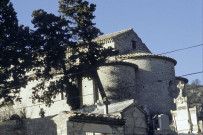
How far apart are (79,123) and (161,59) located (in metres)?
25.4

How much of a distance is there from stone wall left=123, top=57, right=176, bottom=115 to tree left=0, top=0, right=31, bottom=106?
11.2m

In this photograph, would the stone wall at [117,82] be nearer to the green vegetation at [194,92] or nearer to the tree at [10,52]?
the tree at [10,52]

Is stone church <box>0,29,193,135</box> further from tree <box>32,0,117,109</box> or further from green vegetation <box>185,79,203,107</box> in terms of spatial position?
green vegetation <box>185,79,203,107</box>

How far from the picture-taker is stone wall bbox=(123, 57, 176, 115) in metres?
38.1

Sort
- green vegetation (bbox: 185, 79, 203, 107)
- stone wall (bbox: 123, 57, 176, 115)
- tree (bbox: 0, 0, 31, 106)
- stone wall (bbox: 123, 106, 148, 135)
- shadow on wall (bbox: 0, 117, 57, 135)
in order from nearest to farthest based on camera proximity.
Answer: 1. shadow on wall (bbox: 0, 117, 57, 135)
2. stone wall (bbox: 123, 106, 148, 135)
3. tree (bbox: 0, 0, 31, 106)
4. stone wall (bbox: 123, 57, 176, 115)
5. green vegetation (bbox: 185, 79, 203, 107)

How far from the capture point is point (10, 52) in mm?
30188

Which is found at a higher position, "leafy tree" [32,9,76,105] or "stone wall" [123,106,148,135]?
"leafy tree" [32,9,76,105]

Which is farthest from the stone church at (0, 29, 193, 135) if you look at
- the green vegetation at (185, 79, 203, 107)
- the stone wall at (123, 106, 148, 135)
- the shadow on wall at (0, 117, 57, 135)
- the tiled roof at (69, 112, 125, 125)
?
the green vegetation at (185, 79, 203, 107)

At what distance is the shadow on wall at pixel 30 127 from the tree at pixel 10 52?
8.84 m

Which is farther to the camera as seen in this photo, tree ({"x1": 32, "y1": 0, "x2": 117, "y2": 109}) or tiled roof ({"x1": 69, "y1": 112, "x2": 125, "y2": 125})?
tree ({"x1": 32, "y1": 0, "x2": 117, "y2": 109})

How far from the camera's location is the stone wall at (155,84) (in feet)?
125

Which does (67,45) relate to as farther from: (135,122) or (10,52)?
(135,122)

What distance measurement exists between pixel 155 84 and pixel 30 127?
20.6 metres

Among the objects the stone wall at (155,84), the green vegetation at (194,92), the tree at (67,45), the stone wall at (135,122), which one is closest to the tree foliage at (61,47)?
the tree at (67,45)
